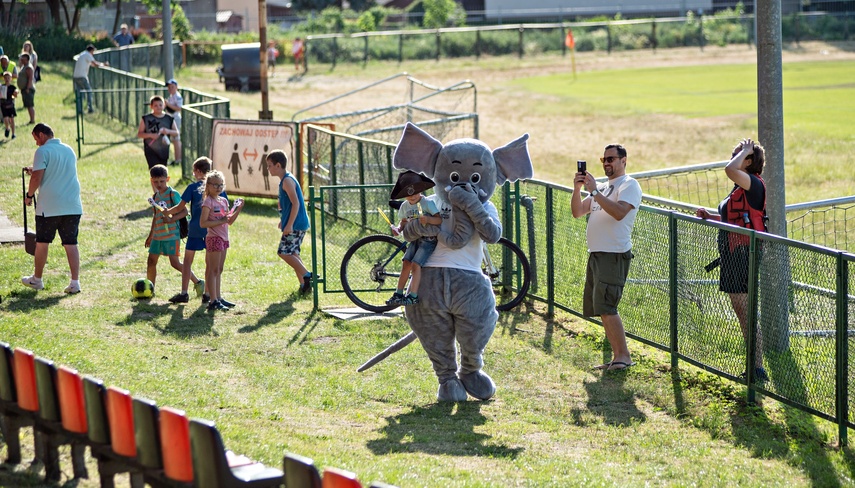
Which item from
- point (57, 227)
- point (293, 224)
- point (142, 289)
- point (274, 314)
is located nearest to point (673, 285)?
point (274, 314)

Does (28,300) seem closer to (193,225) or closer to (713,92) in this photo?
(193,225)

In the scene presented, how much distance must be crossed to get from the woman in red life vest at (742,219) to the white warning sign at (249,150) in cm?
950

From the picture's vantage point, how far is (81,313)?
11.1 meters

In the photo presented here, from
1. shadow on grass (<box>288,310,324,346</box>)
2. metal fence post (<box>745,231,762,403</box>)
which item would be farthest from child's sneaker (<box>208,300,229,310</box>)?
metal fence post (<box>745,231,762,403</box>)

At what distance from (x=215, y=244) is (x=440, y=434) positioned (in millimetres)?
4539

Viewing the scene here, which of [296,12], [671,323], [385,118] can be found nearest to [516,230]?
[671,323]

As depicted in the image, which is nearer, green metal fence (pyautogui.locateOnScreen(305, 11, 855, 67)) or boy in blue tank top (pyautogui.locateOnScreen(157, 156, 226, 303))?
boy in blue tank top (pyautogui.locateOnScreen(157, 156, 226, 303))

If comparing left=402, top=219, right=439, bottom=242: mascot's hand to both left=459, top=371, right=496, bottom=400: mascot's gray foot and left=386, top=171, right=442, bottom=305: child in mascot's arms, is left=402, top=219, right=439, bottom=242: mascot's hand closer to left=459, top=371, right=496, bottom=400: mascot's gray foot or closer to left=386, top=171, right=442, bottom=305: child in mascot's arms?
left=386, top=171, right=442, bottom=305: child in mascot's arms

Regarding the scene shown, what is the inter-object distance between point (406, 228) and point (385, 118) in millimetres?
16800

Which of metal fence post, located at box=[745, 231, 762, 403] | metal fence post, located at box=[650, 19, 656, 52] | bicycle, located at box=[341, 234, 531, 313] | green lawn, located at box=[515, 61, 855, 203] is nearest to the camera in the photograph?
metal fence post, located at box=[745, 231, 762, 403]

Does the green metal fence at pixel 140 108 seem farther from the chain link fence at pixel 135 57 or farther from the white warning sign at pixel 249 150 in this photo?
the chain link fence at pixel 135 57

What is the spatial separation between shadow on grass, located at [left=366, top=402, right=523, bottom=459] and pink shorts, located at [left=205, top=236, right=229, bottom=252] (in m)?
3.85

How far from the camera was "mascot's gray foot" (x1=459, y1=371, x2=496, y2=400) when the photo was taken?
342 inches

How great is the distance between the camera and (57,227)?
11.9 meters
